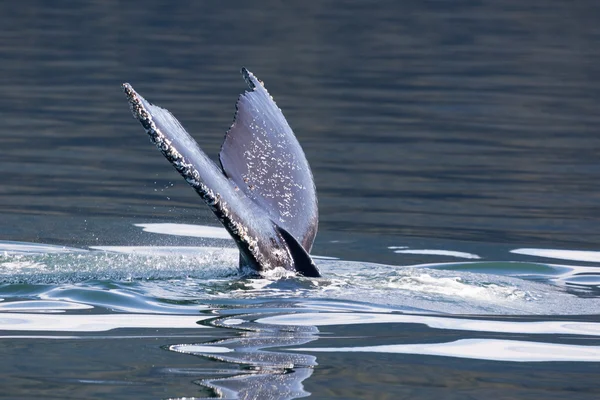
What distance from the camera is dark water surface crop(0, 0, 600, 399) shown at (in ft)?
20.4

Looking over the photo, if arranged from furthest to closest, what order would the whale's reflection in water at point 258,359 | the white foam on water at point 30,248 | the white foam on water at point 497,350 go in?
the white foam on water at point 30,248 < the white foam on water at point 497,350 < the whale's reflection in water at point 258,359

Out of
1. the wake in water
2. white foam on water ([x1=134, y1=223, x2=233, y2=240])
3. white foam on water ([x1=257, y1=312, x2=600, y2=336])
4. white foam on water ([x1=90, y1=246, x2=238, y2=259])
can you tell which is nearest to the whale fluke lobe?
the wake in water

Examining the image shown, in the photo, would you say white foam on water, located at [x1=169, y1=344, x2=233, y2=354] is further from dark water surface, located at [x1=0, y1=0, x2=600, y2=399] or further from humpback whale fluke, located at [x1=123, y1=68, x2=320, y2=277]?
humpback whale fluke, located at [x1=123, y1=68, x2=320, y2=277]

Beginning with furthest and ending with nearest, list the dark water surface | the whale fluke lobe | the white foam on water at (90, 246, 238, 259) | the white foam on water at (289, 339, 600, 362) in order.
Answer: the white foam on water at (90, 246, 238, 259) → the whale fluke lobe → the white foam on water at (289, 339, 600, 362) → the dark water surface

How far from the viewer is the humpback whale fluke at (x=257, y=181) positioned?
276 inches

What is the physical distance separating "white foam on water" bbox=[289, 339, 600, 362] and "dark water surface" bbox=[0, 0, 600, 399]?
16 millimetres

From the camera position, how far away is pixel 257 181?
7906 millimetres

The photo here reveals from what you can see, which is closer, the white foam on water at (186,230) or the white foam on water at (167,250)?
the white foam on water at (167,250)

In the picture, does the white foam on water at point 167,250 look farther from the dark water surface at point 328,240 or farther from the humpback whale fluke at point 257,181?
the humpback whale fluke at point 257,181

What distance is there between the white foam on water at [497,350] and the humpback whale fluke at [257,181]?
100 centimetres

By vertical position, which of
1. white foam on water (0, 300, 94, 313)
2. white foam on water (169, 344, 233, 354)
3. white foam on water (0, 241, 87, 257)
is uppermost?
white foam on water (0, 241, 87, 257)

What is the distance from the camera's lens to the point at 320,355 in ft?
21.0

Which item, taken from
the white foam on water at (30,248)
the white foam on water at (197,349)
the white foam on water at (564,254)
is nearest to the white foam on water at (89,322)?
the white foam on water at (197,349)

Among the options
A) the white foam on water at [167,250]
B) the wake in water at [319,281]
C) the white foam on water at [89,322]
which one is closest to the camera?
the white foam on water at [89,322]
